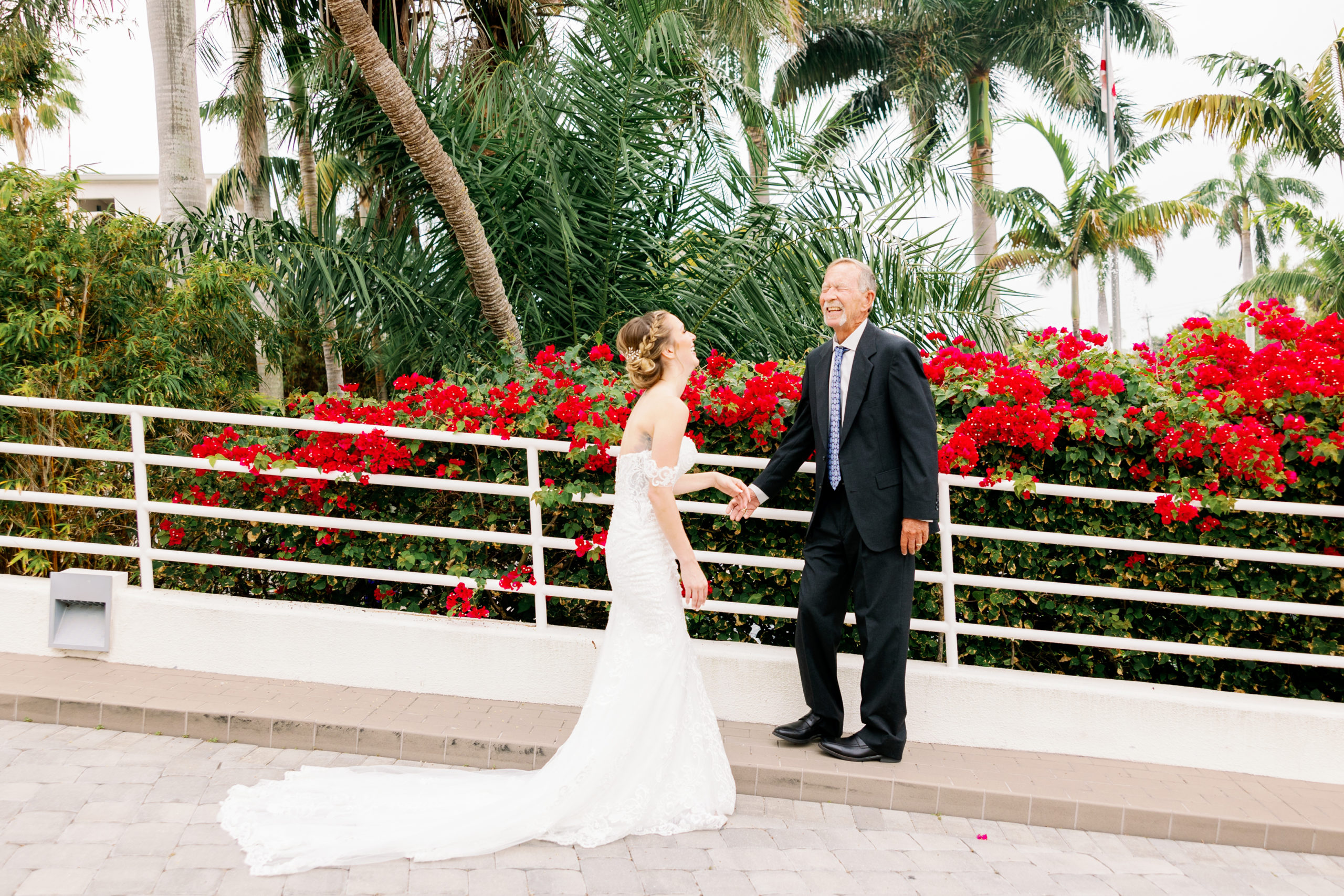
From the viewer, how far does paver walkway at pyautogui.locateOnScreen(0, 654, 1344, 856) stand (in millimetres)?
3641

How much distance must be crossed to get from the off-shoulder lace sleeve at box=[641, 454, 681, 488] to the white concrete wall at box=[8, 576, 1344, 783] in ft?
3.85

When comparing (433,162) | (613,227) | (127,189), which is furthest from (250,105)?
(127,189)

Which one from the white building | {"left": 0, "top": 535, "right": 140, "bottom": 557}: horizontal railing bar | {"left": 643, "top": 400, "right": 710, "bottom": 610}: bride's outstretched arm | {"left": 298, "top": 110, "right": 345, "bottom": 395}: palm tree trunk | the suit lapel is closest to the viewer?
{"left": 643, "top": 400, "right": 710, "bottom": 610}: bride's outstretched arm

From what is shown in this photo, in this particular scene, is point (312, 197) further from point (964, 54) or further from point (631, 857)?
point (964, 54)

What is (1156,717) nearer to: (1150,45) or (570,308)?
(570,308)

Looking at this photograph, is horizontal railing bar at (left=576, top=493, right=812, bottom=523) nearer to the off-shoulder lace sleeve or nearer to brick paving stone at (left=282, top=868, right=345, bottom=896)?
the off-shoulder lace sleeve

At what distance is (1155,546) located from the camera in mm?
4086

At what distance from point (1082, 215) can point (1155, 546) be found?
2528 cm

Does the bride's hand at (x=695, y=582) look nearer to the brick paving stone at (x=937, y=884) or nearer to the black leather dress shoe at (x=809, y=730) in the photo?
the black leather dress shoe at (x=809, y=730)

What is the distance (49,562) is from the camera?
17.5 ft

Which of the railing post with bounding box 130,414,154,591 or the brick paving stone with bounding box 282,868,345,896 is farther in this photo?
the railing post with bounding box 130,414,154,591

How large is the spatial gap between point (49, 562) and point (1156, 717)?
19.0 feet

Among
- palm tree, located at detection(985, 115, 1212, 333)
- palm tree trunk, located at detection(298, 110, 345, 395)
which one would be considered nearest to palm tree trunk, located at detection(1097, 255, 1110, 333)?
palm tree, located at detection(985, 115, 1212, 333)

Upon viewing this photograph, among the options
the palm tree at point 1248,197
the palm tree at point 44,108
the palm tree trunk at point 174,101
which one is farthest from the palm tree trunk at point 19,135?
the palm tree at point 1248,197
